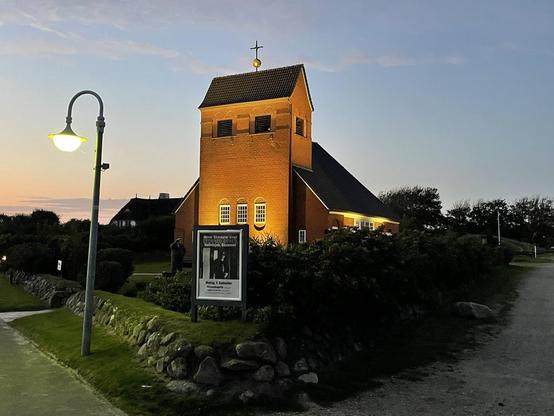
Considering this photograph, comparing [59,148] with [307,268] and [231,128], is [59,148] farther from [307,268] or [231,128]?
[231,128]

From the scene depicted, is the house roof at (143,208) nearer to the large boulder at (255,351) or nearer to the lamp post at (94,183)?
the lamp post at (94,183)

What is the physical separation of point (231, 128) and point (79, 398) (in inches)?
1429

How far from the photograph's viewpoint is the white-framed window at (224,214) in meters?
43.7

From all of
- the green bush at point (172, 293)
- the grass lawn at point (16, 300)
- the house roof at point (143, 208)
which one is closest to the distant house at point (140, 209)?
the house roof at point (143, 208)

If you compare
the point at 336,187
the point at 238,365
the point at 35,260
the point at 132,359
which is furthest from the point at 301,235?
the point at 238,365

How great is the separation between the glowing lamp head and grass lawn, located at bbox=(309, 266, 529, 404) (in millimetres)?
6347

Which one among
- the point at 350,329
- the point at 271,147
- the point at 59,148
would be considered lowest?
the point at 350,329

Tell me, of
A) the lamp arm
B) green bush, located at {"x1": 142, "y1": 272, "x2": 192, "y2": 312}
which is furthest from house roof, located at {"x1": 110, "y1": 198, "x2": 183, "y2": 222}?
the lamp arm

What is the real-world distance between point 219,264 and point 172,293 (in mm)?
3623

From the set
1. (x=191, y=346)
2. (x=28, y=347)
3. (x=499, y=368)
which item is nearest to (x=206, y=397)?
(x=191, y=346)

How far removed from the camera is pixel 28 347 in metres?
13.2

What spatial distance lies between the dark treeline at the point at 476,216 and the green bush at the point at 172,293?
8300 cm

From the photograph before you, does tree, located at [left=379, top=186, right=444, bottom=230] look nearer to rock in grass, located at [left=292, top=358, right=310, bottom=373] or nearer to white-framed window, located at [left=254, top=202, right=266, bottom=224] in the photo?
white-framed window, located at [left=254, top=202, right=266, bottom=224]

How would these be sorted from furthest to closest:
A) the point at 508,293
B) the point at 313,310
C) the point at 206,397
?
the point at 508,293 < the point at 313,310 < the point at 206,397
